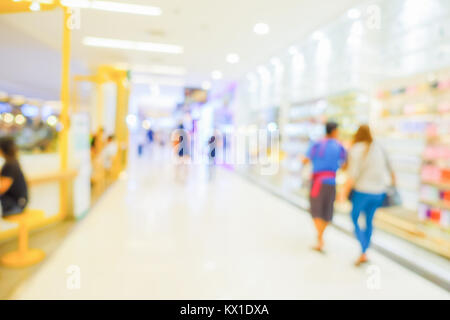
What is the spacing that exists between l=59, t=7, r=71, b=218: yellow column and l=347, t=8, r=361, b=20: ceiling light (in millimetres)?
4379

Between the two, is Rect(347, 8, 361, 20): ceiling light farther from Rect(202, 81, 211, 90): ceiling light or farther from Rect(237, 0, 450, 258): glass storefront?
Rect(202, 81, 211, 90): ceiling light

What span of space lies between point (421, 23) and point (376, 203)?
2352 millimetres

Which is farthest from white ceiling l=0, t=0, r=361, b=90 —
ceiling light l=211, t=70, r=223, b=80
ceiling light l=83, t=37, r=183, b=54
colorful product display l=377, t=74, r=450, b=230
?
ceiling light l=211, t=70, r=223, b=80

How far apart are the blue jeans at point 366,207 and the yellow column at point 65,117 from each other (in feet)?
13.6

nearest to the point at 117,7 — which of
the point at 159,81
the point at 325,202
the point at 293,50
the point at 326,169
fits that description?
the point at 293,50

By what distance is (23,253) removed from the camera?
3.17m

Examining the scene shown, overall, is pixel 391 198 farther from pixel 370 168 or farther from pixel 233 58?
pixel 233 58

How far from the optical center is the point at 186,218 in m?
4.86

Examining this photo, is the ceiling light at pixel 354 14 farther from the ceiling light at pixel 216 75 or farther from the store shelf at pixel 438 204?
the ceiling light at pixel 216 75

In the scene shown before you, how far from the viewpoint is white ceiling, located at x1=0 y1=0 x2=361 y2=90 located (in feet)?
15.2

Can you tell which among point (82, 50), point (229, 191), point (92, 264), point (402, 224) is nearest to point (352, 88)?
point (402, 224)

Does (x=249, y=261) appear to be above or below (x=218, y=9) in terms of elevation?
below
